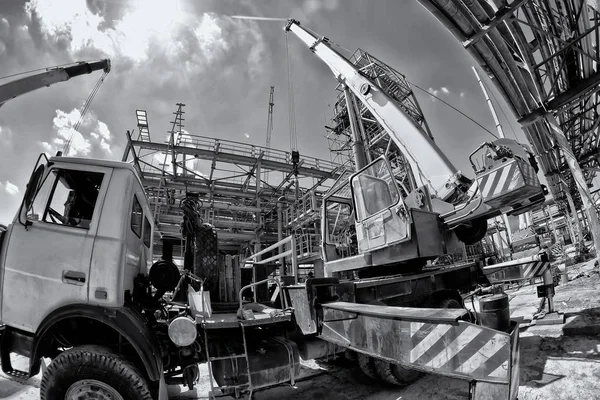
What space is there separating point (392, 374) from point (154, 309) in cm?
335

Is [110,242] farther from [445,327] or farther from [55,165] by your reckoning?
[445,327]

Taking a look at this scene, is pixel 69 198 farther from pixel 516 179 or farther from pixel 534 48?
pixel 534 48

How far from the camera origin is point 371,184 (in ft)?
14.9

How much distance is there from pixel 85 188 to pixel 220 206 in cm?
1180

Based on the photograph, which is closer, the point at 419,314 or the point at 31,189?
the point at 419,314

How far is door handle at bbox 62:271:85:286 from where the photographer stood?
9.66 feet

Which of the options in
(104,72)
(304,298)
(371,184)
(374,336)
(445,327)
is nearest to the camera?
(445,327)

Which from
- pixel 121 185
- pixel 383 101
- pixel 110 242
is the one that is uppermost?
pixel 383 101

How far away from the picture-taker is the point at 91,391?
274 cm

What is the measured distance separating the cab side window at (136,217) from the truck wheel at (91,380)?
1424 mm

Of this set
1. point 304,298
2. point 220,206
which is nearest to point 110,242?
point 304,298

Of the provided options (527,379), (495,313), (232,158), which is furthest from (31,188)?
(232,158)

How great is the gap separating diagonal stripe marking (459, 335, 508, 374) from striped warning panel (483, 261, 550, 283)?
16.3ft

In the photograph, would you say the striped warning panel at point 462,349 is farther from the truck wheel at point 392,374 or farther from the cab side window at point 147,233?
the cab side window at point 147,233
